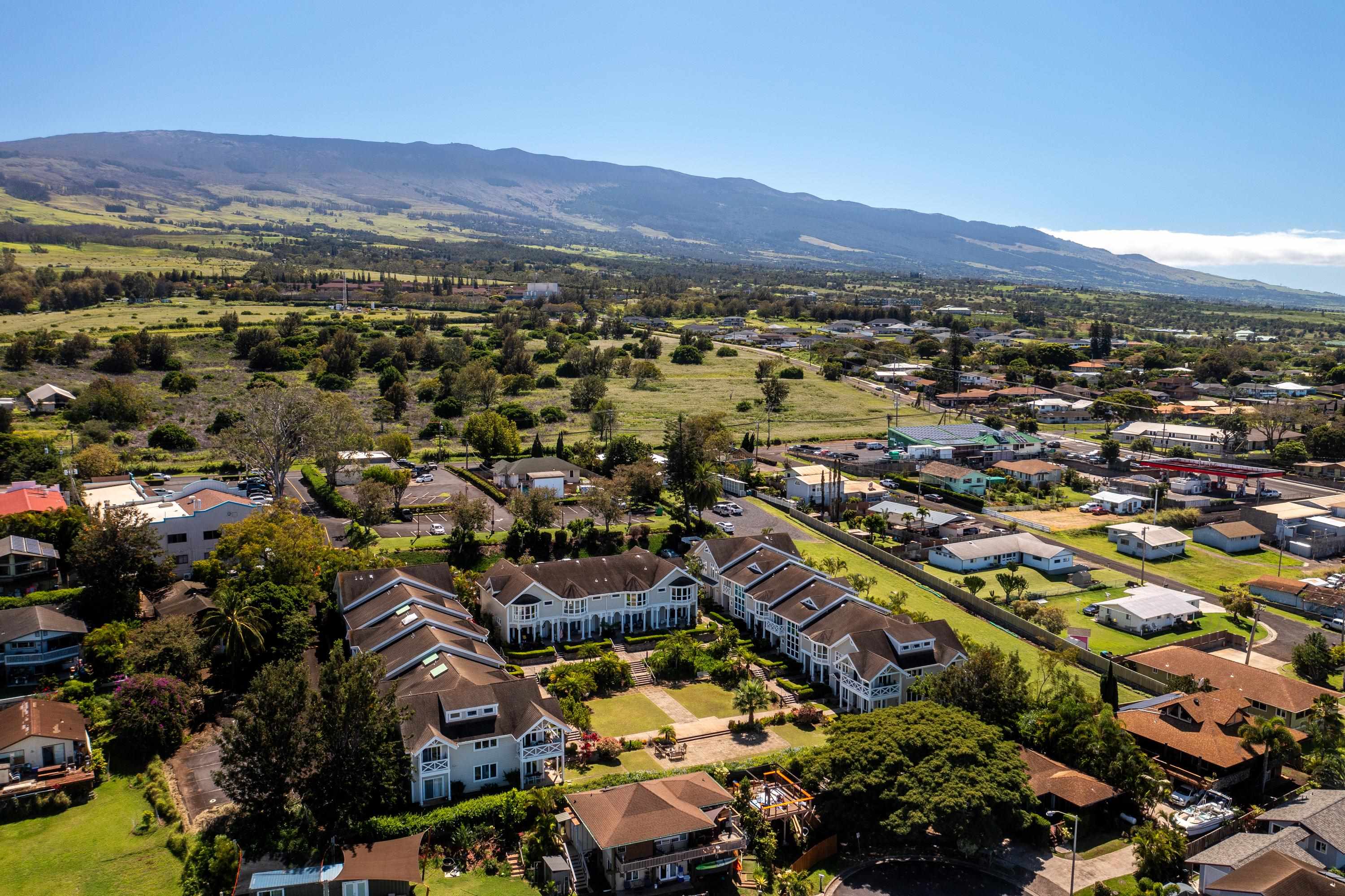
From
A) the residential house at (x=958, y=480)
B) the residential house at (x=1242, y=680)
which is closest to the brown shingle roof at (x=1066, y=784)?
the residential house at (x=1242, y=680)

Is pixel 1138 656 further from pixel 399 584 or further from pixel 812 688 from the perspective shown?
pixel 399 584

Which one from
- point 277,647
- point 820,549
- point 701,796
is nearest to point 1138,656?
point 820,549

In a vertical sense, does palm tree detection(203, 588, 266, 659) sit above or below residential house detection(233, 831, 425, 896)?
above

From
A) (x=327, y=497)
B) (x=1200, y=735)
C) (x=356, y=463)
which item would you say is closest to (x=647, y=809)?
(x=1200, y=735)

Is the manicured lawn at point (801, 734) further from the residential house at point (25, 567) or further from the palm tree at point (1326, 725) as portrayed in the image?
the residential house at point (25, 567)

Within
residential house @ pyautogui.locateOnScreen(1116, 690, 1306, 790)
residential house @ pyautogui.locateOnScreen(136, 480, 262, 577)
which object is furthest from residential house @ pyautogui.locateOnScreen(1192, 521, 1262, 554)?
residential house @ pyautogui.locateOnScreen(136, 480, 262, 577)

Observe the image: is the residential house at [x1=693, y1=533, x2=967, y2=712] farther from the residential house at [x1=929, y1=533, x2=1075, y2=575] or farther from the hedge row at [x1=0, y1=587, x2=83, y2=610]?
the hedge row at [x1=0, y1=587, x2=83, y2=610]

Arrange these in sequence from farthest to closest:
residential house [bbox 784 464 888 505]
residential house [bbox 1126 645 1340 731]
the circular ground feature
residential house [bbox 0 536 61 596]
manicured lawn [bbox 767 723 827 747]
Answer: residential house [bbox 784 464 888 505], residential house [bbox 0 536 61 596], residential house [bbox 1126 645 1340 731], manicured lawn [bbox 767 723 827 747], the circular ground feature
